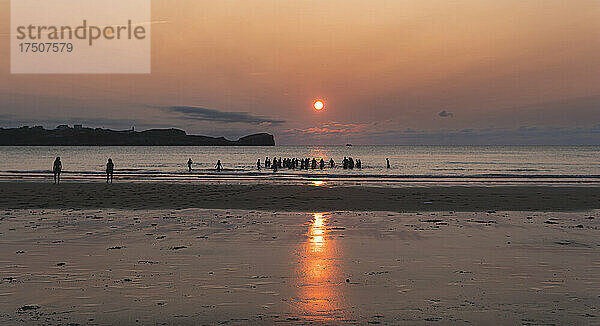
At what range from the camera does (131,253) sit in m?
11.4

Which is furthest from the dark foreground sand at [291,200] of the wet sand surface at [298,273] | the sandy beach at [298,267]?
the wet sand surface at [298,273]

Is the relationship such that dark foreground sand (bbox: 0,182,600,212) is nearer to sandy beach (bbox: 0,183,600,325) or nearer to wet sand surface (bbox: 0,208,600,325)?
sandy beach (bbox: 0,183,600,325)

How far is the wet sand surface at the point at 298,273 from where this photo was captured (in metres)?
7.14

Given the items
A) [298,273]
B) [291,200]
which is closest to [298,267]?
[298,273]

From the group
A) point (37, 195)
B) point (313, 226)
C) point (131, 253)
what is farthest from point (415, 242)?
point (37, 195)

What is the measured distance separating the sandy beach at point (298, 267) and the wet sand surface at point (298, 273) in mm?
32

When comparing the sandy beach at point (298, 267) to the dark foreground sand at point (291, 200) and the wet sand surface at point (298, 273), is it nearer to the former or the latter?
the wet sand surface at point (298, 273)

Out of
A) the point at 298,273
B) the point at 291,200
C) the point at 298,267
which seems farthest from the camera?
the point at 291,200

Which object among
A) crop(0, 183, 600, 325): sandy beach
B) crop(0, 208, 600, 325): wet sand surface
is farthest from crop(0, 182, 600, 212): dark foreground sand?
crop(0, 208, 600, 325): wet sand surface

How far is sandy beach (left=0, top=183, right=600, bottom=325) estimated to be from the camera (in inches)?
283

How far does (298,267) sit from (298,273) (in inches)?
20.0

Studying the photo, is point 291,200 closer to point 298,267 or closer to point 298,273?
point 298,267

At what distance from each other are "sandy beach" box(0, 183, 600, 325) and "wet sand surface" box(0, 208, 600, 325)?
0.03m

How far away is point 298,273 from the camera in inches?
376
